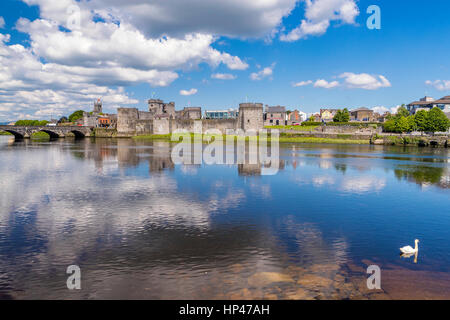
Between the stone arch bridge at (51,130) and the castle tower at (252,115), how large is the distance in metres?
43.3

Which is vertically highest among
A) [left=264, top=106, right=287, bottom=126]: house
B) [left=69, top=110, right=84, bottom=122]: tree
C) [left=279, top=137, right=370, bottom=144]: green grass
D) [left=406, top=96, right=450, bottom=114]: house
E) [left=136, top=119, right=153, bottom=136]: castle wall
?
[left=69, top=110, right=84, bottom=122]: tree

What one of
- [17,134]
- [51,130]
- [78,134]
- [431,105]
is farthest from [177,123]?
[431,105]

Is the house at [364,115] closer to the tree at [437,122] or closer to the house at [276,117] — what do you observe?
the house at [276,117]

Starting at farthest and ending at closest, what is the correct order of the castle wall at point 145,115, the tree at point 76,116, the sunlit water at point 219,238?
the tree at point 76,116 → the castle wall at point 145,115 → the sunlit water at point 219,238

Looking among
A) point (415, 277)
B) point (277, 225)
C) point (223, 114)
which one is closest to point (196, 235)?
point (277, 225)

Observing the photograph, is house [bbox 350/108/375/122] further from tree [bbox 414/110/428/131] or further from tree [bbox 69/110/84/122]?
tree [bbox 69/110/84/122]

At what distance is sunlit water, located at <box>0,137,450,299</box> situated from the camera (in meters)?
6.43

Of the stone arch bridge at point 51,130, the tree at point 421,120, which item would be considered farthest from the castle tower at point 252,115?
the stone arch bridge at point 51,130

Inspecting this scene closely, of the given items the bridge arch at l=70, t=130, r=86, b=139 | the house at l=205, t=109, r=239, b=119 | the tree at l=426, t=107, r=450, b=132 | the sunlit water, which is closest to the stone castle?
the bridge arch at l=70, t=130, r=86, b=139

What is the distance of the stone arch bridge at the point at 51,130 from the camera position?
235ft

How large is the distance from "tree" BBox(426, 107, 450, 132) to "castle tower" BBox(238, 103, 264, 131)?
115 feet

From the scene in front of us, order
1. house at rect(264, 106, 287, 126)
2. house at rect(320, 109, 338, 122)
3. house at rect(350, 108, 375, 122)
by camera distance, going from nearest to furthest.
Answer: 1. house at rect(264, 106, 287, 126)
2. house at rect(350, 108, 375, 122)
3. house at rect(320, 109, 338, 122)

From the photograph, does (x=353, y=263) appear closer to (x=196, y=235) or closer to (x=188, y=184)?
(x=196, y=235)

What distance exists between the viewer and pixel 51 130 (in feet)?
252
